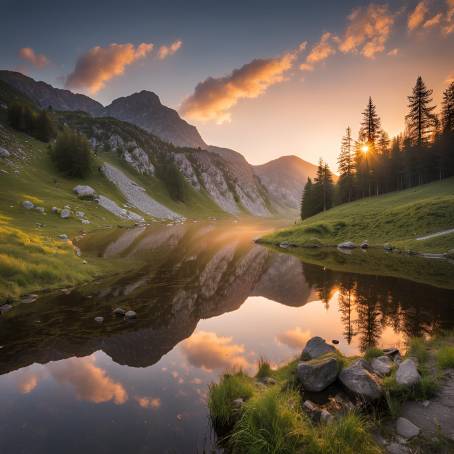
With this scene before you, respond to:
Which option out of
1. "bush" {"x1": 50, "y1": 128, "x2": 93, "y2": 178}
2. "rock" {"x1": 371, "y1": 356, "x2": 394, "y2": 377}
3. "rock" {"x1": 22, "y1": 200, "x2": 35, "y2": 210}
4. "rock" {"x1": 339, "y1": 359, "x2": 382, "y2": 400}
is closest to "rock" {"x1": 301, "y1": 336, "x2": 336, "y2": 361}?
"rock" {"x1": 371, "y1": 356, "x2": 394, "y2": 377}

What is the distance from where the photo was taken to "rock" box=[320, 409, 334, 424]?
24.9 feet

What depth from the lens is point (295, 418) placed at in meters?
7.23

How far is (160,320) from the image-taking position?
17500mm

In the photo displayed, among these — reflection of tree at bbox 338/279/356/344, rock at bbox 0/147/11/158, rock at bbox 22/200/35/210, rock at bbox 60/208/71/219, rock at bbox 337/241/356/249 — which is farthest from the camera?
rock at bbox 0/147/11/158

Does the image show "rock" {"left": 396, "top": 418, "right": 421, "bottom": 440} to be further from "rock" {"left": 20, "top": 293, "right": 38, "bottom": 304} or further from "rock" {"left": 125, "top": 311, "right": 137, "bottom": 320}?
"rock" {"left": 20, "top": 293, "right": 38, "bottom": 304}

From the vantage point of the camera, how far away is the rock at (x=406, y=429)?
693 centimetres

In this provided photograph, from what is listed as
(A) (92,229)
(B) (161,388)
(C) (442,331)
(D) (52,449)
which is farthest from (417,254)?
(A) (92,229)

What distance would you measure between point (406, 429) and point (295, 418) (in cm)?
285

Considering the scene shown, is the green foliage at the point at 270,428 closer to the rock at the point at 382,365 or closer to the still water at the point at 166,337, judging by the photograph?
the still water at the point at 166,337

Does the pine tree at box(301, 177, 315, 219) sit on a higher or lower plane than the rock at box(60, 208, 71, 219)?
higher

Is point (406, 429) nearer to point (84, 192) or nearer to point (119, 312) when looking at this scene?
point (119, 312)

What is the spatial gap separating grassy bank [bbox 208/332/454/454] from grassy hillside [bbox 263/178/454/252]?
36.6m

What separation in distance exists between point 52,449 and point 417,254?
146 ft

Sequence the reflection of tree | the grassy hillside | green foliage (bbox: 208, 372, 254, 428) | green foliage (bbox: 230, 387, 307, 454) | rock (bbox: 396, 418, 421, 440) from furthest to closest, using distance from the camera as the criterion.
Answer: the grassy hillside
the reflection of tree
green foliage (bbox: 208, 372, 254, 428)
rock (bbox: 396, 418, 421, 440)
green foliage (bbox: 230, 387, 307, 454)
